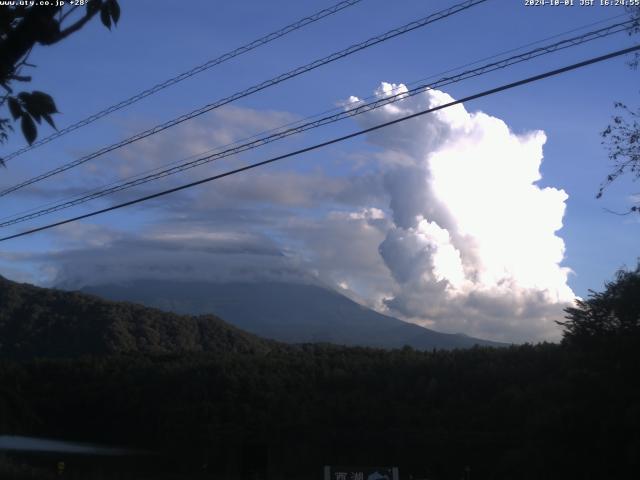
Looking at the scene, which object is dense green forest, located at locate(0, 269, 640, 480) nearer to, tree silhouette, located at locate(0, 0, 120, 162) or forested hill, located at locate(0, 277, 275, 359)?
forested hill, located at locate(0, 277, 275, 359)

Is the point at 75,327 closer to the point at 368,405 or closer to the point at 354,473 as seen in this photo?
the point at 368,405

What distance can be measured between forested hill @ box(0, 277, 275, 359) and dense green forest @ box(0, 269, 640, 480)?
5.10 meters

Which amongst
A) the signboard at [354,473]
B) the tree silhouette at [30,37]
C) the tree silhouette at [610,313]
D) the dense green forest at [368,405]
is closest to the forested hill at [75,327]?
the dense green forest at [368,405]

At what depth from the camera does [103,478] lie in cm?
2003

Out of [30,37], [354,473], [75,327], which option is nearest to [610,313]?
[354,473]

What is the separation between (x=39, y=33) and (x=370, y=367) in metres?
39.6

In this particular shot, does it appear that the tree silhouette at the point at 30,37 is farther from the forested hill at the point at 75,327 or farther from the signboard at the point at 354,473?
the forested hill at the point at 75,327

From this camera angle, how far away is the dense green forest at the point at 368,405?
2308 cm

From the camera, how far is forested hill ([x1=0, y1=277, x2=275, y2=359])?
180 feet

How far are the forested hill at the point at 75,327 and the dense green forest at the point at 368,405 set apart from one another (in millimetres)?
5105

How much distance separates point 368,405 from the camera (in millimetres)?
38094

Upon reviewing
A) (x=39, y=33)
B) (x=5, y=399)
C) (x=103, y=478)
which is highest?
(x=39, y=33)

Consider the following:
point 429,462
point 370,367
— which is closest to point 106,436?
point 370,367

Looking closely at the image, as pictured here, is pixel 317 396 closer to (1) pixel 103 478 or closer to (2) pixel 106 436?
(2) pixel 106 436
